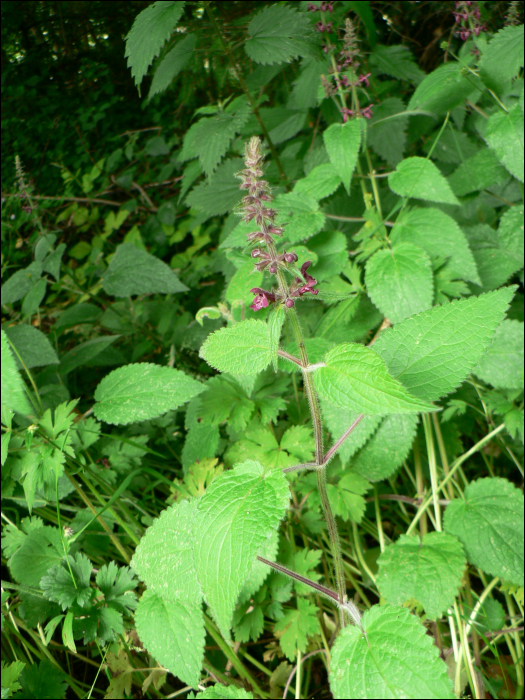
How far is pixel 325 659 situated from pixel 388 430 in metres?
0.66

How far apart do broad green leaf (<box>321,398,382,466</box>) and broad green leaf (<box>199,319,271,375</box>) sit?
51 cm

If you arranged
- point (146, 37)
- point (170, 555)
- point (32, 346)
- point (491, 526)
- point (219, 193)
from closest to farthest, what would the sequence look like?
point (170, 555)
point (146, 37)
point (491, 526)
point (32, 346)
point (219, 193)

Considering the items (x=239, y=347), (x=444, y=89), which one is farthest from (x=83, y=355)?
(x=444, y=89)

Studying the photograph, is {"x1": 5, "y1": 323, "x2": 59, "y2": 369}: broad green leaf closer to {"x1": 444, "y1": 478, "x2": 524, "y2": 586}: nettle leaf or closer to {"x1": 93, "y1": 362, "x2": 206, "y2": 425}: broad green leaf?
{"x1": 93, "y1": 362, "x2": 206, "y2": 425}: broad green leaf

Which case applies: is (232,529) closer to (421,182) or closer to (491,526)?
(491,526)

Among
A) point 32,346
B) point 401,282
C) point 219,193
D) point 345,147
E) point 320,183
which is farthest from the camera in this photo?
point 219,193

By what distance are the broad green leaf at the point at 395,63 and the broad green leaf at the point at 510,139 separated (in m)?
0.75

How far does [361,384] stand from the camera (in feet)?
2.37

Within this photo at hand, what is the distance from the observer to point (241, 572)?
2.21 ft

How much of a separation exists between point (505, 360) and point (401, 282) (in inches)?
17.8

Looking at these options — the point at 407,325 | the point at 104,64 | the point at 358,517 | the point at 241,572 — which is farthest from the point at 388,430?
the point at 104,64

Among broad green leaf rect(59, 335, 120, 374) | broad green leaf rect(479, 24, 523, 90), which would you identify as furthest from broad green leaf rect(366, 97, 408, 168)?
broad green leaf rect(59, 335, 120, 374)

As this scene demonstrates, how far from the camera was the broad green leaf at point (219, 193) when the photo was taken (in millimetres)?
2314

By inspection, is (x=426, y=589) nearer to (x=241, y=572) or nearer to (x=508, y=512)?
(x=508, y=512)
